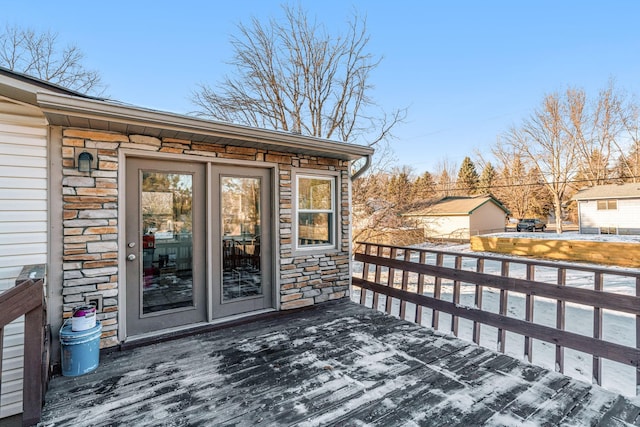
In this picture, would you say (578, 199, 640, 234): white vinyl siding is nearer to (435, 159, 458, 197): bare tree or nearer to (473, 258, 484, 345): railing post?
(435, 159, 458, 197): bare tree

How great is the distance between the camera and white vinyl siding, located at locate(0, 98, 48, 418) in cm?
244

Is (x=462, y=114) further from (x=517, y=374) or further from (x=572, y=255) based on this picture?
(x=517, y=374)

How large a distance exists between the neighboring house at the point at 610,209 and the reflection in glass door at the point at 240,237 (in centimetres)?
2045

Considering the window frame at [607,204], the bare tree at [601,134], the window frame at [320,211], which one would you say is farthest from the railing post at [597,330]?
the bare tree at [601,134]

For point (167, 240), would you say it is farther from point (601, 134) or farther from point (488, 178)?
point (488, 178)

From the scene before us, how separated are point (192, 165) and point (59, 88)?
1.27 metres

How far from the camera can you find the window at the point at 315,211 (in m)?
4.11

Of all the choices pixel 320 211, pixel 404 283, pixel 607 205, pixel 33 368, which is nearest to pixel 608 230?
pixel 607 205

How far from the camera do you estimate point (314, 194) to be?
4270 mm

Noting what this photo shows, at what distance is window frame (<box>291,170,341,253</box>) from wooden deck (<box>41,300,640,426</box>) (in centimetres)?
127

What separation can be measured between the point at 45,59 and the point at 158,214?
1146 centimetres

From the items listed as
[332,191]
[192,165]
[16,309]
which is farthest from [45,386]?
[332,191]

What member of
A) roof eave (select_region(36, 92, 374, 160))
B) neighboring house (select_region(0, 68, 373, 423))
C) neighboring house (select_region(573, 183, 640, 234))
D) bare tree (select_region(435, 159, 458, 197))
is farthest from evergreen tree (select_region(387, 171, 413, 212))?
bare tree (select_region(435, 159, 458, 197))

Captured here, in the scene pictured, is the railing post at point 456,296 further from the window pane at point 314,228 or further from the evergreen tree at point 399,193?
the evergreen tree at point 399,193
